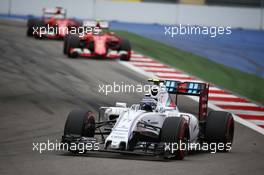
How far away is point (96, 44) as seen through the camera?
3083cm

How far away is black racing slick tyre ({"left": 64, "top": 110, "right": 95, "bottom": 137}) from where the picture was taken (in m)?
15.3

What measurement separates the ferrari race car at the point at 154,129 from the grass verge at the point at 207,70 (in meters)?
8.01

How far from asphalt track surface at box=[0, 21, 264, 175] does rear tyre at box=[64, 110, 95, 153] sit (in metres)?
0.42

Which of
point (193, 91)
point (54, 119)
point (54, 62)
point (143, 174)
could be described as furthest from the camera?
point (54, 62)

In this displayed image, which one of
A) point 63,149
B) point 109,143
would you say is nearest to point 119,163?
point 109,143

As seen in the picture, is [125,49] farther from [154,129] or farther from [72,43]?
[154,129]

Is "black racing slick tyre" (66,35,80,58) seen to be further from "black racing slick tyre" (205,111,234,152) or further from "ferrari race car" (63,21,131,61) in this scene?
"black racing slick tyre" (205,111,234,152)

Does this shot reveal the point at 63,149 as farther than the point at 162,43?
No

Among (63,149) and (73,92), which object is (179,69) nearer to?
(73,92)

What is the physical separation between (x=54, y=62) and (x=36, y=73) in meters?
2.68

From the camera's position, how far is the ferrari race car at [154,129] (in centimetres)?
1489

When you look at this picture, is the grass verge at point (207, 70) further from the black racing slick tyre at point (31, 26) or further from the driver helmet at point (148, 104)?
the driver helmet at point (148, 104)

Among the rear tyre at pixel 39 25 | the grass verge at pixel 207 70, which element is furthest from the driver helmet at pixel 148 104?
the rear tyre at pixel 39 25

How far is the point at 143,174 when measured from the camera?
43.3 feet
